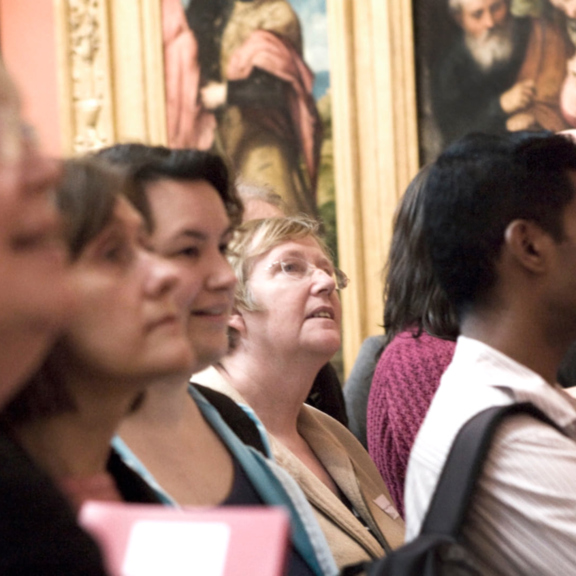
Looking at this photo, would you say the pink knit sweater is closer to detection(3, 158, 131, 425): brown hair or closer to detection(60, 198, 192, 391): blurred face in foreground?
detection(60, 198, 192, 391): blurred face in foreground

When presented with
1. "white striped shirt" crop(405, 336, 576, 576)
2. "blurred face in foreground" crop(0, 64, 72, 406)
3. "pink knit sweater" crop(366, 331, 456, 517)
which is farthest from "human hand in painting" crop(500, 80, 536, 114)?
"blurred face in foreground" crop(0, 64, 72, 406)

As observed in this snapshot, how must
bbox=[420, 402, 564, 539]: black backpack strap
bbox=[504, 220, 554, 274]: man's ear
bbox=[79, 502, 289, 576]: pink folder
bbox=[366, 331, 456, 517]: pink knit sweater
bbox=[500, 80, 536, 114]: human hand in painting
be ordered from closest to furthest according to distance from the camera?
1. bbox=[79, 502, 289, 576]: pink folder
2. bbox=[420, 402, 564, 539]: black backpack strap
3. bbox=[504, 220, 554, 274]: man's ear
4. bbox=[366, 331, 456, 517]: pink knit sweater
5. bbox=[500, 80, 536, 114]: human hand in painting

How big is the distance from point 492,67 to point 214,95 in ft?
8.37

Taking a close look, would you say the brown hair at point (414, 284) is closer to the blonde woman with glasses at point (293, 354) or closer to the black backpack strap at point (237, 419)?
the blonde woman with glasses at point (293, 354)

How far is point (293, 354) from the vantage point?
3092 millimetres

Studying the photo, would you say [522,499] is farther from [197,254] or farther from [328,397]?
[328,397]

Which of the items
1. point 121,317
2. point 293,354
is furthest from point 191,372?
point 293,354

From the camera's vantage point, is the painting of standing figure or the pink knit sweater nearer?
the pink knit sweater

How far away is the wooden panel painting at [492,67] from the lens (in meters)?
7.08

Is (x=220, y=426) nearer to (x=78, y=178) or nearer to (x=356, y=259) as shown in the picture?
(x=78, y=178)

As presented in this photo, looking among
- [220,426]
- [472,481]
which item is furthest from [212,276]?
[472,481]

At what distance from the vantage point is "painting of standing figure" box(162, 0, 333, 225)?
796cm

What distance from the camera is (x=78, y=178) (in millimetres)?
1440

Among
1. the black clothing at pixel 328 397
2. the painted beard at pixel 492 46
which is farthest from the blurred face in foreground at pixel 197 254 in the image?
the painted beard at pixel 492 46
